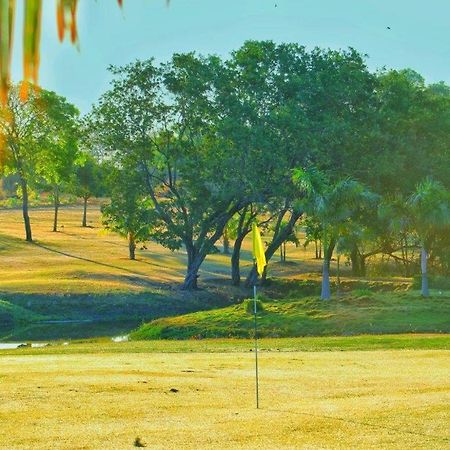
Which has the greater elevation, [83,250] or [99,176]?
[99,176]

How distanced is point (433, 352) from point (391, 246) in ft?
203

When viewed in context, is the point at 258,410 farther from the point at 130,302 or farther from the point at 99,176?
the point at 99,176

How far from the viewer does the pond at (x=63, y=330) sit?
51781 mm

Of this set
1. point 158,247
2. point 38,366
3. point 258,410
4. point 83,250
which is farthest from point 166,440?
point 158,247

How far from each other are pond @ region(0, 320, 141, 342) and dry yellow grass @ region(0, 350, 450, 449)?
28.9 m

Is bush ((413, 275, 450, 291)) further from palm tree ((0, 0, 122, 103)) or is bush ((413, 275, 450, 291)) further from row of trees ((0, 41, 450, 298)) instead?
palm tree ((0, 0, 122, 103))

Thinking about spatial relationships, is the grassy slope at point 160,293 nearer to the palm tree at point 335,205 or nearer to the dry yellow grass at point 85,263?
the dry yellow grass at point 85,263

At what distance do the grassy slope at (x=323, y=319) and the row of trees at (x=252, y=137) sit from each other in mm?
16860

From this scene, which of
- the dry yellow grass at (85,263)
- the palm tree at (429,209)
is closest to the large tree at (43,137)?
the dry yellow grass at (85,263)

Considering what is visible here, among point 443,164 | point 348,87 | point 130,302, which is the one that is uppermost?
point 348,87

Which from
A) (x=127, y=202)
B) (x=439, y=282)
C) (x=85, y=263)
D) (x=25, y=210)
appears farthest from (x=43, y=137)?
(x=439, y=282)

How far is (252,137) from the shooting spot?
233 ft

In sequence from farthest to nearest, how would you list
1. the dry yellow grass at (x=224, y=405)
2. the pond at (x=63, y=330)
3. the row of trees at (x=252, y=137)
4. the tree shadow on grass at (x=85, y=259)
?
1. the tree shadow on grass at (x=85, y=259)
2. the row of trees at (x=252, y=137)
3. the pond at (x=63, y=330)
4. the dry yellow grass at (x=224, y=405)

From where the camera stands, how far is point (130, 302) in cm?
6938
